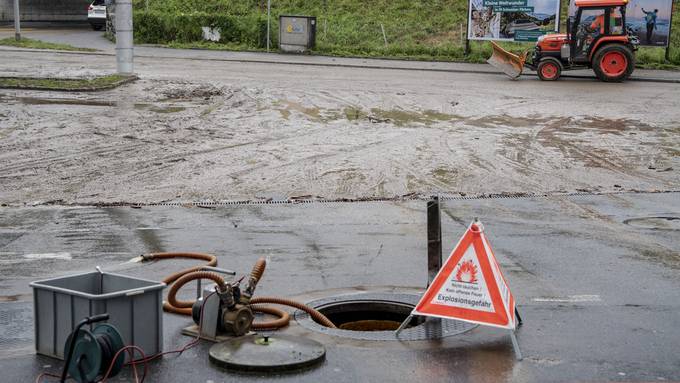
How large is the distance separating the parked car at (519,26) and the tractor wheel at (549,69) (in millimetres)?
6971

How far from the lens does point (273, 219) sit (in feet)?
42.5

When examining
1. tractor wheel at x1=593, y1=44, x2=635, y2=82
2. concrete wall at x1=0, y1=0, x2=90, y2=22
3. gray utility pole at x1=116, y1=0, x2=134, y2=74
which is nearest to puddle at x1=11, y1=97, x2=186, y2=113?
gray utility pole at x1=116, y1=0, x2=134, y2=74

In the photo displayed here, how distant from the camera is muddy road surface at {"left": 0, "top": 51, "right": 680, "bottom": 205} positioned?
608 inches

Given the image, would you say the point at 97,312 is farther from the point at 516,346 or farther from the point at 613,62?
the point at 613,62

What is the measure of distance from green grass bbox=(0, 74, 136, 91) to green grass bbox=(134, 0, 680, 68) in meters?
15.5

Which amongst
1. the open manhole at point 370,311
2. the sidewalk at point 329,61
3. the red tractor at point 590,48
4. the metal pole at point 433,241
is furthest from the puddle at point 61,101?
the metal pole at point 433,241

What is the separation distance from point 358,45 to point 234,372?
37.1 m

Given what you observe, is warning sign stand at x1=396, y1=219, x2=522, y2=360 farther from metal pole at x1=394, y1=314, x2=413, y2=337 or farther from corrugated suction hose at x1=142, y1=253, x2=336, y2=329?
corrugated suction hose at x1=142, y1=253, x2=336, y2=329

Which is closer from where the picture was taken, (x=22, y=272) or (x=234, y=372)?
(x=234, y=372)

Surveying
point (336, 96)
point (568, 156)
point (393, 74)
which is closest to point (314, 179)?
point (568, 156)

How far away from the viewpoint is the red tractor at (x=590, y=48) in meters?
31.5

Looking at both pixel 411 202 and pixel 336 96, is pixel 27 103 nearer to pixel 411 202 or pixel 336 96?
pixel 336 96

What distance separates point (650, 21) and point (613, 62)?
21.1 feet

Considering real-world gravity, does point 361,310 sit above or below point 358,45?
below
